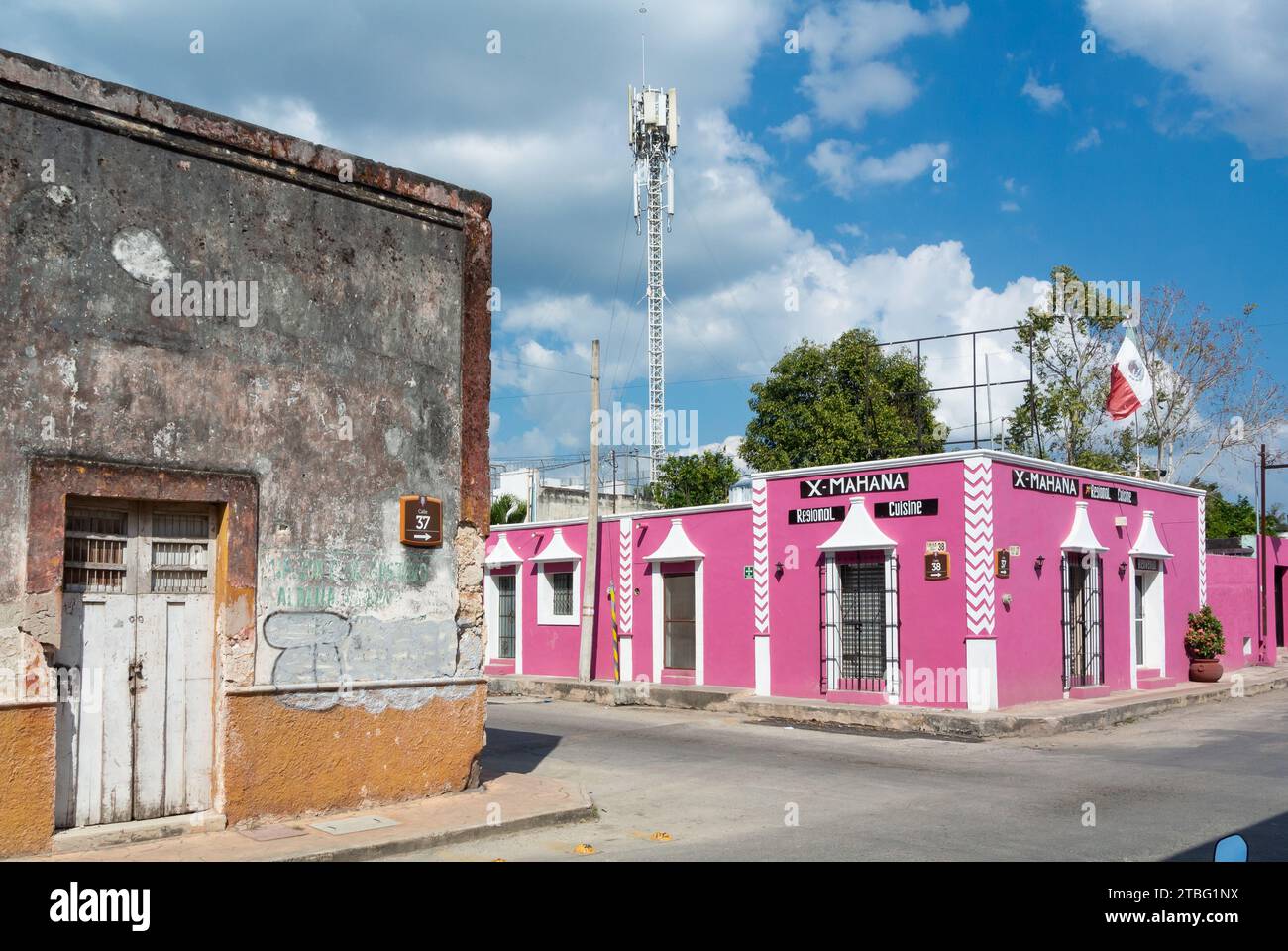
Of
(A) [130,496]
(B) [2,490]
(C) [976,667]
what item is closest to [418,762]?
(A) [130,496]

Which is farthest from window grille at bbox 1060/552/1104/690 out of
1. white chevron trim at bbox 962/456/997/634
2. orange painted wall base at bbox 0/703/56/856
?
orange painted wall base at bbox 0/703/56/856

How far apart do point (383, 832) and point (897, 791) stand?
5140 millimetres

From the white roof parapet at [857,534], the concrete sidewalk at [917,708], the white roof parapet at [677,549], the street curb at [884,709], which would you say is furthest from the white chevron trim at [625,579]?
the white roof parapet at [857,534]

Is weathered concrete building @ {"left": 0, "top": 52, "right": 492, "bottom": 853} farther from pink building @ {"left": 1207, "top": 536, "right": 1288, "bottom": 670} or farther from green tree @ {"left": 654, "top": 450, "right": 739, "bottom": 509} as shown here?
green tree @ {"left": 654, "top": 450, "right": 739, "bottom": 509}

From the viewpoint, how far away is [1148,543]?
21031 mm

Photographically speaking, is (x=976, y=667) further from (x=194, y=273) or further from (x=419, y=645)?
(x=194, y=273)

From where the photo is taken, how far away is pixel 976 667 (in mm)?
A: 16688

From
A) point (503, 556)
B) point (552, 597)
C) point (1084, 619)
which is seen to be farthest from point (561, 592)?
point (1084, 619)

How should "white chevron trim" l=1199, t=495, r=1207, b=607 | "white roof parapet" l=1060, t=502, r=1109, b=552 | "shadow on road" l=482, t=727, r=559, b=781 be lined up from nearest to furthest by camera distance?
"shadow on road" l=482, t=727, r=559, b=781 < "white roof parapet" l=1060, t=502, r=1109, b=552 < "white chevron trim" l=1199, t=495, r=1207, b=607

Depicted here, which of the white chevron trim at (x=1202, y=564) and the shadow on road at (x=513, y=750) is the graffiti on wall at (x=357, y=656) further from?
the white chevron trim at (x=1202, y=564)

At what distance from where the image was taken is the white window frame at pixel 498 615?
83.3 ft

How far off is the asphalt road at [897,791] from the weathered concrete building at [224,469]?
1.71 metres

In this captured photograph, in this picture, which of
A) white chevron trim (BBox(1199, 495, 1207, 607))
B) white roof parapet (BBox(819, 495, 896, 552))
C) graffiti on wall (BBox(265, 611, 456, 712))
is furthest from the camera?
white chevron trim (BBox(1199, 495, 1207, 607))

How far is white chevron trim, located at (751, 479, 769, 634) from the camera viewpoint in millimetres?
19609
